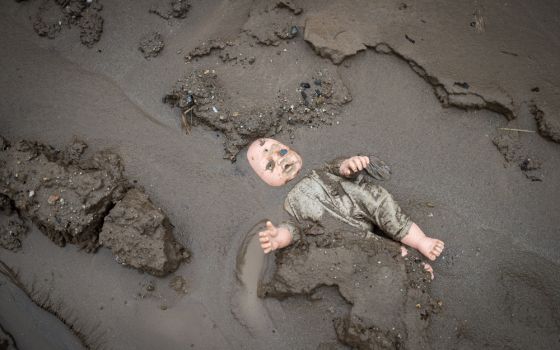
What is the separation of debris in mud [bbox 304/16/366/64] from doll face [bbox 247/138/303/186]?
33.9 inches

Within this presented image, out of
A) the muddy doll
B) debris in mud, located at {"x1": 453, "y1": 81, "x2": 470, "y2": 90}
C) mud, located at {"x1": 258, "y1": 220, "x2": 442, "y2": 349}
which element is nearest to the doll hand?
the muddy doll

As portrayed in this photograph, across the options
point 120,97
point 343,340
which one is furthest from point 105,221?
point 343,340

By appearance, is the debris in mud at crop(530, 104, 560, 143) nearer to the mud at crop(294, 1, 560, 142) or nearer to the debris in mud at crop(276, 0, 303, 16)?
the mud at crop(294, 1, 560, 142)

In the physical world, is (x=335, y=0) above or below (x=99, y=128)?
above

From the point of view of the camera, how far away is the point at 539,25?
3768 millimetres

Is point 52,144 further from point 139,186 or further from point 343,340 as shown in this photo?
point 343,340

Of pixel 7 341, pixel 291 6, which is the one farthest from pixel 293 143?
pixel 7 341

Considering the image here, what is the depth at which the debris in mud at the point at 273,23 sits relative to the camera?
12.9ft

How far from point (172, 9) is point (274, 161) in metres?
1.66

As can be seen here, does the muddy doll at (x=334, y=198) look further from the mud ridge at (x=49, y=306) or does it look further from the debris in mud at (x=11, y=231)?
the debris in mud at (x=11, y=231)

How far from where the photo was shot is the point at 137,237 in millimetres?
3488

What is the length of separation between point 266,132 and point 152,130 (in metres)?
1.00

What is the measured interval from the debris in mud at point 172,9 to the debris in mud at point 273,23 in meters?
0.58

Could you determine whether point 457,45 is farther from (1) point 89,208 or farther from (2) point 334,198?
(1) point 89,208
